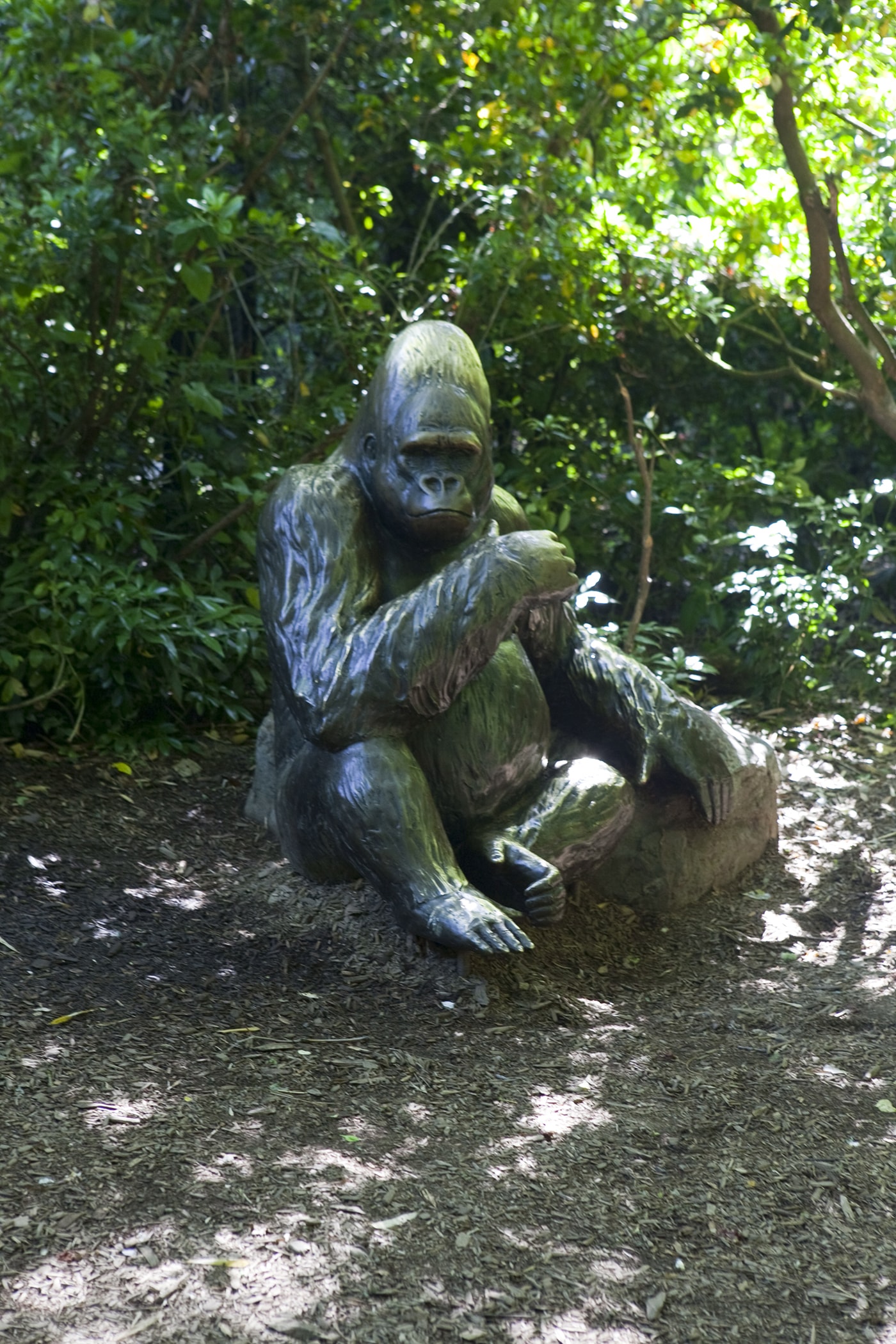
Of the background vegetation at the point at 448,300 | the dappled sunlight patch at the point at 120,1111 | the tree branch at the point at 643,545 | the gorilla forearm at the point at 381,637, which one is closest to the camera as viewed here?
the dappled sunlight patch at the point at 120,1111

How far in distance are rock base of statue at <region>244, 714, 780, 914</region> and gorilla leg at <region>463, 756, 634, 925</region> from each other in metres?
0.24

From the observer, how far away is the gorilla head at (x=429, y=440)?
3.07 metres

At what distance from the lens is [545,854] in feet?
10.5

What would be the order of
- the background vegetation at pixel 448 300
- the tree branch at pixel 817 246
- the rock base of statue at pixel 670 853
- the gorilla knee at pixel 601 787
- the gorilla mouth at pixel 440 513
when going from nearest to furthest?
the gorilla mouth at pixel 440 513 → the gorilla knee at pixel 601 787 → the rock base of statue at pixel 670 853 → the background vegetation at pixel 448 300 → the tree branch at pixel 817 246

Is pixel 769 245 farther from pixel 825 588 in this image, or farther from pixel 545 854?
pixel 545 854

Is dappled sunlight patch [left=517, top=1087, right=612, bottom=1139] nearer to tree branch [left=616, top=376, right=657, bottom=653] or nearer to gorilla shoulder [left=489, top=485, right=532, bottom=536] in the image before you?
gorilla shoulder [left=489, top=485, right=532, bottom=536]

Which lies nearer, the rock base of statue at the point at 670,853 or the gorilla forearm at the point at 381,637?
the gorilla forearm at the point at 381,637

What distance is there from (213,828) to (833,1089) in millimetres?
2122

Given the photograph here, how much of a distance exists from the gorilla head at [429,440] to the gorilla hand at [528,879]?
2.35 feet

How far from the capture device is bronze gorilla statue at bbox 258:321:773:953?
2.98 meters

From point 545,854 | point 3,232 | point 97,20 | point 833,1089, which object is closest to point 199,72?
point 97,20

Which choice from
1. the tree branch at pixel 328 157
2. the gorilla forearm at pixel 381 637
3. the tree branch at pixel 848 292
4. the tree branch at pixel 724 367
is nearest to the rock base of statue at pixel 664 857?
the gorilla forearm at pixel 381 637

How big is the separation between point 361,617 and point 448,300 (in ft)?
10.2

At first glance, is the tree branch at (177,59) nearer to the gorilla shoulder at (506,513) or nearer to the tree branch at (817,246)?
the tree branch at (817,246)
